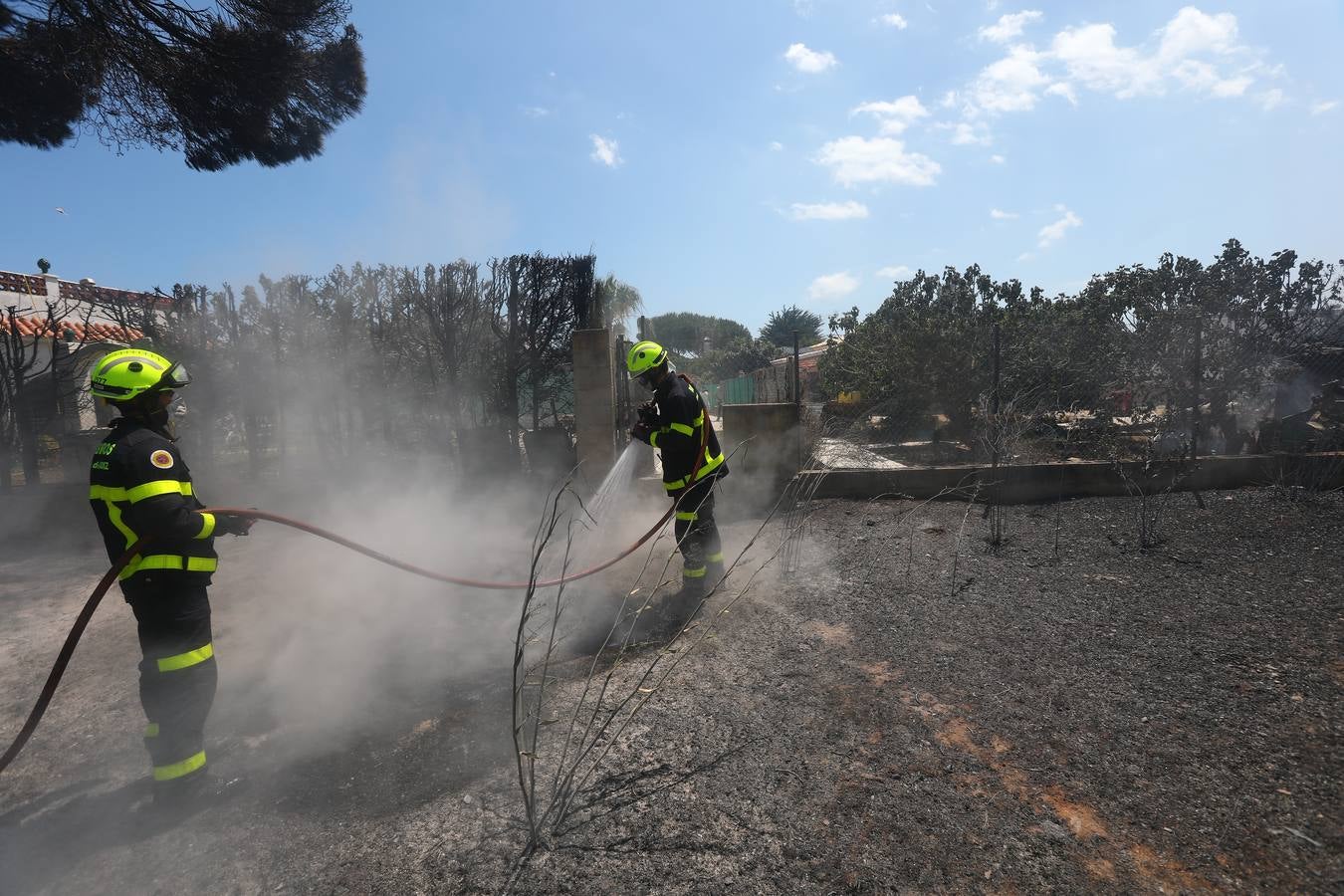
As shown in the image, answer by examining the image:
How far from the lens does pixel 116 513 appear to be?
2.59m

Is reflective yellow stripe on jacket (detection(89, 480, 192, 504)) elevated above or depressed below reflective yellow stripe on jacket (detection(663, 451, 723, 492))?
above

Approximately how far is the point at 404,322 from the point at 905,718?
9906 mm

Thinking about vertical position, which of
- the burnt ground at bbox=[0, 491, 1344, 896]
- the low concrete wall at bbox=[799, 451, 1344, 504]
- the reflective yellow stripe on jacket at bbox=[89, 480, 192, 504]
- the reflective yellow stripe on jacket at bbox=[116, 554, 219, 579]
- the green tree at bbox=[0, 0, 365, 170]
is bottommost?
the burnt ground at bbox=[0, 491, 1344, 896]

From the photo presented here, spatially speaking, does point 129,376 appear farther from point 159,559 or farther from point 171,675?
point 171,675

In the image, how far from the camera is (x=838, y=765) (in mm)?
2477

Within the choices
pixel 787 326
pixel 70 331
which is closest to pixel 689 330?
pixel 787 326

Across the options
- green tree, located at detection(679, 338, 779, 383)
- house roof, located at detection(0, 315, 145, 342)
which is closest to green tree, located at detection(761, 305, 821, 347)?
green tree, located at detection(679, 338, 779, 383)

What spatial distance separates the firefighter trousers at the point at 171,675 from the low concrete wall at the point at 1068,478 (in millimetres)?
4849

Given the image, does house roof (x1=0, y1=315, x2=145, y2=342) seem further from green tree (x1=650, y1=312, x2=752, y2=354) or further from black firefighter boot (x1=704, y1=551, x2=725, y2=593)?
green tree (x1=650, y1=312, x2=752, y2=354)

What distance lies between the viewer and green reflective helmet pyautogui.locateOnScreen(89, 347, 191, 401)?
2609 mm

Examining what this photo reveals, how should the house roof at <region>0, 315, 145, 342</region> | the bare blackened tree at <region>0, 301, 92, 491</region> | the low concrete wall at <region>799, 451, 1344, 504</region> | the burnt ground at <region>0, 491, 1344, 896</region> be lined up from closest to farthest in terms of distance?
1. the burnt ground at <region>0, 491, 1344, 896</region>
2. the low concrete wall at <region>799, 451, 1344, 504</region>
3. the house roof at <region>0, 315, 145, 342</region>
4. the bare blackened tree at <region>0, 301, 92, 491</region>

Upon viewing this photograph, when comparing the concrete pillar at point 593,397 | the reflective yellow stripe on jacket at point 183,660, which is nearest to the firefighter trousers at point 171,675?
the reflective yellow stripe on jacket at point 183,660

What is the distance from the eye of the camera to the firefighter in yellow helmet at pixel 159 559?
2.54m

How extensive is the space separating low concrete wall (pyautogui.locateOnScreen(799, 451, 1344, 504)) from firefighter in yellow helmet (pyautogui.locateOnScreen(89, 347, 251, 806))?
4.83 meters
